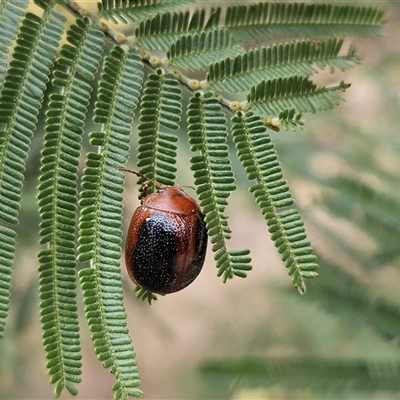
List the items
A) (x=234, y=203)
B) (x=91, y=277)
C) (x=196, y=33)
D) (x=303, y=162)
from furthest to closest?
(x=234, y=203) → (x=303, y=162) → (x=196, y=33) → (x=91, y=277)

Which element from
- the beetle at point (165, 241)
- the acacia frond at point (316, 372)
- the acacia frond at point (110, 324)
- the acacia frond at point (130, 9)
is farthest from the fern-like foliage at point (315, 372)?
the acacia frond at point (130, 9)

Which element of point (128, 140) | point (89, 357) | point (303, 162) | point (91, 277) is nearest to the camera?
point (91, 277)

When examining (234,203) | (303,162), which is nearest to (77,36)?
(303,162)

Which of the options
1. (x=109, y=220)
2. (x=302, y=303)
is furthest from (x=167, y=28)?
(x=302, y=303)

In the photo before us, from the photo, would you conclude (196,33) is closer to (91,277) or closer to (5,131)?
(5,131)

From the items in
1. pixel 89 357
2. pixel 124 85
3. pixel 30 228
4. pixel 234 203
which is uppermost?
pixel 124 85

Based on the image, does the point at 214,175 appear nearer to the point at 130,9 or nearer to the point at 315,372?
the point at 130,9

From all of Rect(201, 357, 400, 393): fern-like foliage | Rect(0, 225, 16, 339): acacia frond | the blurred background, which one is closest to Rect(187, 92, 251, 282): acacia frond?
Rect(0, 225, 16, 339): acacia frond

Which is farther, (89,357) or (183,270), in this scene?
(89,357)
